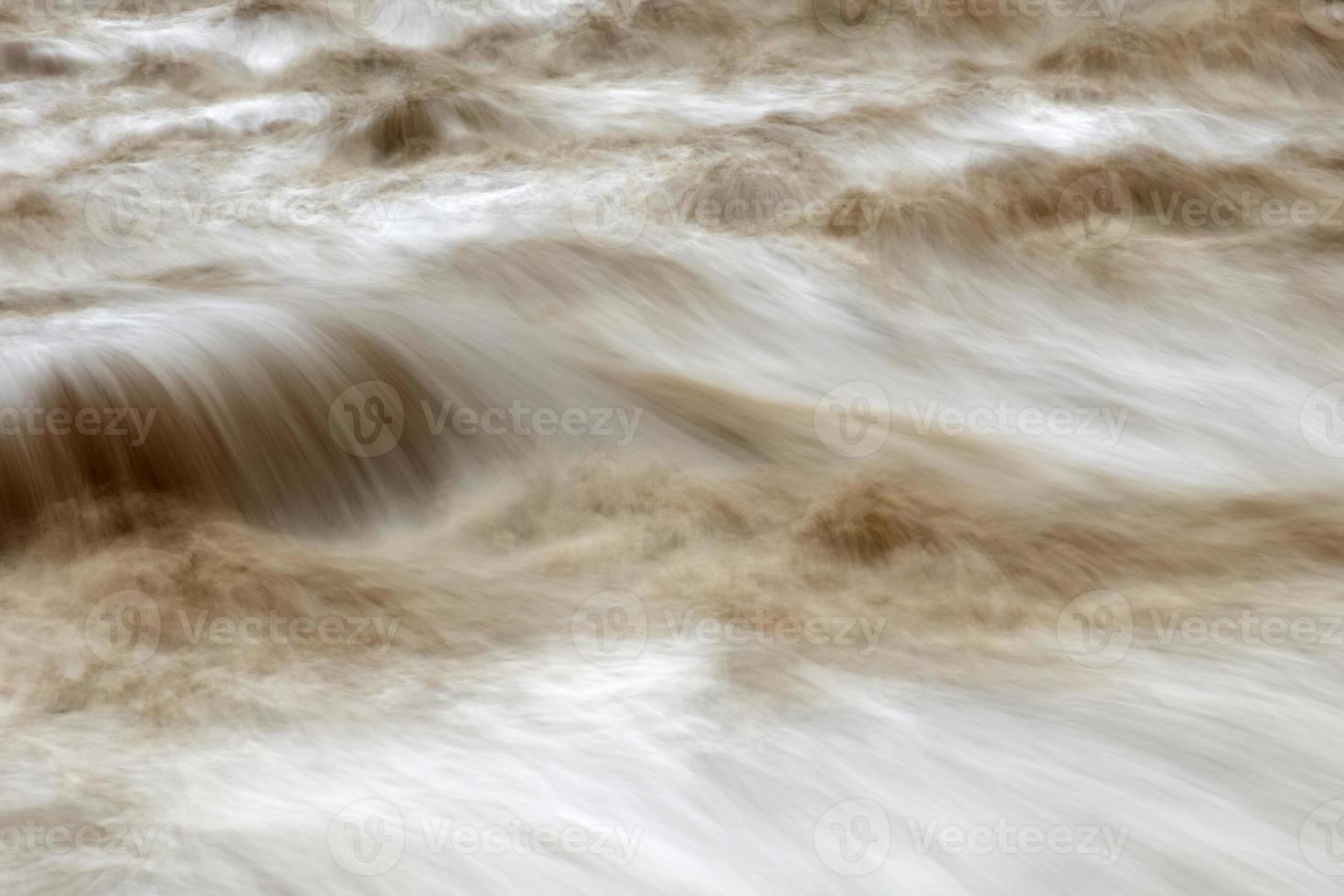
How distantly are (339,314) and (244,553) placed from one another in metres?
0.95

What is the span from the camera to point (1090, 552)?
2.95m

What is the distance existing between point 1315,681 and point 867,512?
0.96 m

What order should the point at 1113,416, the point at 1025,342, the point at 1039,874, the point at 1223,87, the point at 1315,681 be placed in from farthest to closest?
the point at 1223,87 → the point at 1025,342 → the point at 1113,416 → the point at 1315,681 → the point at 1039,874

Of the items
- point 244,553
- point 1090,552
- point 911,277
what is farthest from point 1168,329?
point 244,553

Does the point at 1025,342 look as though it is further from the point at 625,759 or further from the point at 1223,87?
the point at 1223,87

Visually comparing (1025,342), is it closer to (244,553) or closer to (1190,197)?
(1190,197)

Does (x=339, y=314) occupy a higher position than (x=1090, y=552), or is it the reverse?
(x=339, y=314)

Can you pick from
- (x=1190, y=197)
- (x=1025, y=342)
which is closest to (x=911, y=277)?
(x=1025, y=342)

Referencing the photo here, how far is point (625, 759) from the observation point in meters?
2.18

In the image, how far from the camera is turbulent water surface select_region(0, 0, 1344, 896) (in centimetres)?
205

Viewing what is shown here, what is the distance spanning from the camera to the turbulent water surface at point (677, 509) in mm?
2053

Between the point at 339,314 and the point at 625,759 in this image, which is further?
the point at 339,314

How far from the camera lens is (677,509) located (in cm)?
307

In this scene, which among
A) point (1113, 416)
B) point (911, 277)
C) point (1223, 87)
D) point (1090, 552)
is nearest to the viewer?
point (1090, 552)
